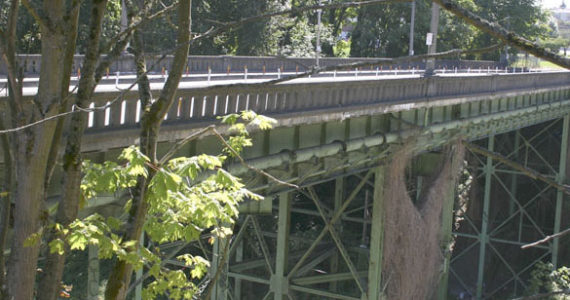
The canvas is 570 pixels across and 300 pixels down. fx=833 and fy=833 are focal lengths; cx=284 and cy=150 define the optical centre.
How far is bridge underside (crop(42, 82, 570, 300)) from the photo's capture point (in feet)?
44.2

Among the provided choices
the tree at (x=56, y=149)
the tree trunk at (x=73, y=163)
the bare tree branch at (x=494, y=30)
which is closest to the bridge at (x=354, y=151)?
the tree trunk at (x=73, y=163)

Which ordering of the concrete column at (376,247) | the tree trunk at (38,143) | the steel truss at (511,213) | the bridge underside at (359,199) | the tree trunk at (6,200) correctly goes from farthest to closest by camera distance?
the steel truss at (511,213) < the concrete column at (376,247) < the bridge underside at (359,199) < the tree trunk at (6,200) < the tree trunk at (38,143)

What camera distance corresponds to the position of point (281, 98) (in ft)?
38.9

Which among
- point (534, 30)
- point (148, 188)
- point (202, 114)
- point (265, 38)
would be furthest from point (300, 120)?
point (534, 30)

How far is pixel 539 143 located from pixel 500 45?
101 ft

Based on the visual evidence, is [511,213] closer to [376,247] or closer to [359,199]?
[359,199]

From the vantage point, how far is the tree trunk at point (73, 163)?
4.37 meters

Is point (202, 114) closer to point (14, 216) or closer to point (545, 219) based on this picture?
point (14, 216)

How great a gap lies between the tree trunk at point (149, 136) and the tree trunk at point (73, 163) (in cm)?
31

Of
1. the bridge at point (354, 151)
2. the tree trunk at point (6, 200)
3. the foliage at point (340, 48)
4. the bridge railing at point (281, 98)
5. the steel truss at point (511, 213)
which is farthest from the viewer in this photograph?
the foliage at point (340, 48)

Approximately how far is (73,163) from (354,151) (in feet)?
36.7

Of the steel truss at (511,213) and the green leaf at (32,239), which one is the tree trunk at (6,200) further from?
the steel truss at (511,213)

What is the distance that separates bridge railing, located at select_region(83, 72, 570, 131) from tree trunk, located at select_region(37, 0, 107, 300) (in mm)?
202

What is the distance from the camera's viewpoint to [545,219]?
3288 cm
